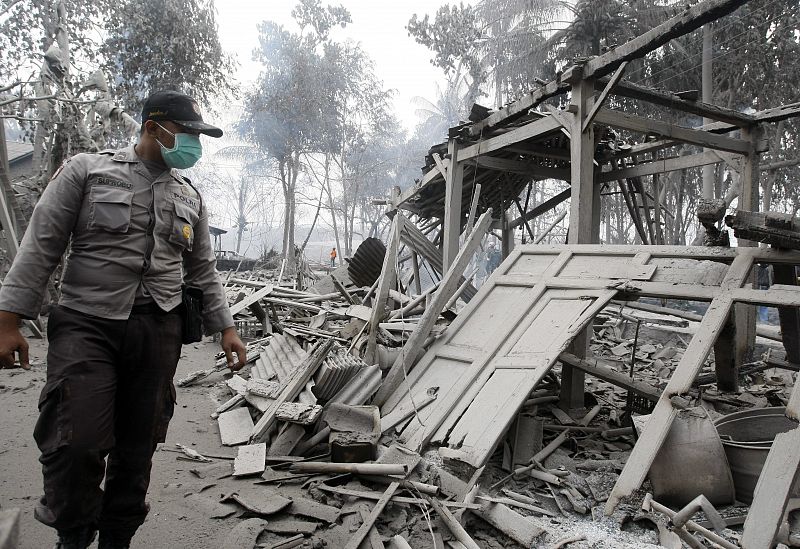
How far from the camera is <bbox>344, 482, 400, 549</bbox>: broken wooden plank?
2879mm

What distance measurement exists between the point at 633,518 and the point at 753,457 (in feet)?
3.40

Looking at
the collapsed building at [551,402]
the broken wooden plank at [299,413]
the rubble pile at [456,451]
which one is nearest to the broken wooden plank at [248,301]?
the collapsed building at [551,402]

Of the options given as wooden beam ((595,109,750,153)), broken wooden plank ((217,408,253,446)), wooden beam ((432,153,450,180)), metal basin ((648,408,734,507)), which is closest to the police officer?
broken wooden plank ((217,408,253,446))

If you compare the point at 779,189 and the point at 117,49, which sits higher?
the point at 117,49

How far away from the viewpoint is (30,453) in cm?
414

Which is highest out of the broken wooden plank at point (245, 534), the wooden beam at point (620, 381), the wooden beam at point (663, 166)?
the wooden beam at point (663, 166)

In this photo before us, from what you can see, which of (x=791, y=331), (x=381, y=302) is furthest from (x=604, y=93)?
(x=381, y=302)

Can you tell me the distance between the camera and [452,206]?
8023 millimetres

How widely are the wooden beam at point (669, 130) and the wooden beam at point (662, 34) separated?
2.10ft

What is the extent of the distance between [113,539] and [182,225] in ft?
5.12

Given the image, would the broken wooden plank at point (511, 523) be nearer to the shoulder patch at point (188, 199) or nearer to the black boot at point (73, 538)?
the black boot at point (73, 538)

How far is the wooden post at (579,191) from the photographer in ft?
18.0

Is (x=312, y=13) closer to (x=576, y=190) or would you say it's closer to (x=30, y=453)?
(x=576, y=190)

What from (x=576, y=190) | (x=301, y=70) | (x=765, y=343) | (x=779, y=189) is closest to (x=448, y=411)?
(x=576, y=190)
